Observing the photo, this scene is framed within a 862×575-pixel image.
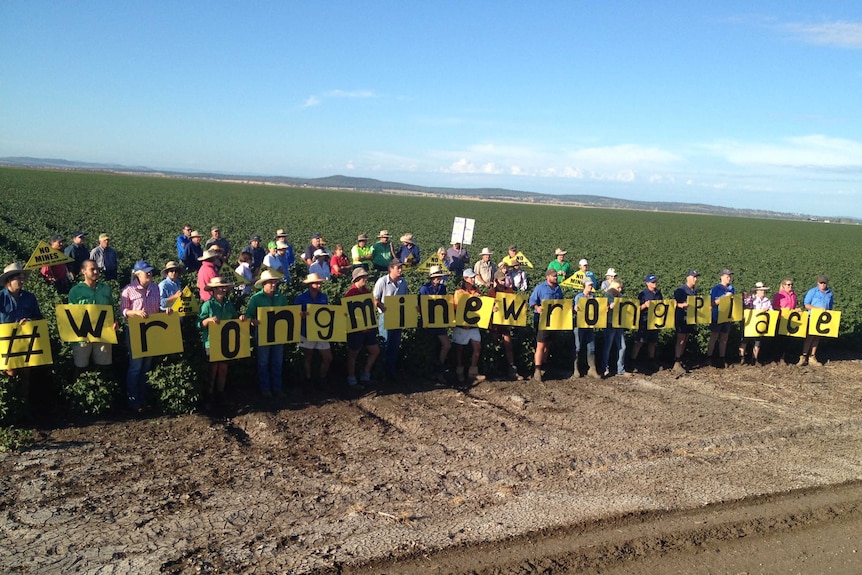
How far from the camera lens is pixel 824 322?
45.2 ft

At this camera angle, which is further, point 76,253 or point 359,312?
point 76,253

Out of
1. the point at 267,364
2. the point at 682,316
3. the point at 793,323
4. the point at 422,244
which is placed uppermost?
the point at 682,316

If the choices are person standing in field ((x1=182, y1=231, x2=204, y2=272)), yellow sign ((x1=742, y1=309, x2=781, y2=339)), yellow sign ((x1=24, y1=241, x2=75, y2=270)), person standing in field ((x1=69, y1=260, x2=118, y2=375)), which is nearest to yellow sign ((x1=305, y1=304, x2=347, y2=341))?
person standing in field ((x1=69, y1=260, x2=118, y2=375))

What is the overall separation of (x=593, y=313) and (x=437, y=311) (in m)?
2.87

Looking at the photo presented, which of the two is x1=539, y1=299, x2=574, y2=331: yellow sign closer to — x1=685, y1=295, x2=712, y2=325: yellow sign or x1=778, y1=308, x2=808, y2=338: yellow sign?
x1=685, y1=295, x2=712, y2=325: yellow sign

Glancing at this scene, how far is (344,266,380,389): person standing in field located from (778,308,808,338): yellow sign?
27.8ft

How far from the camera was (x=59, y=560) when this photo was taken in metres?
5.31

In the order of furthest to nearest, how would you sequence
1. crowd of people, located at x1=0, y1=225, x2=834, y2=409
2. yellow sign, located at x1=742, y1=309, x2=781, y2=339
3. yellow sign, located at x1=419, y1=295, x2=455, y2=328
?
yellow sign, located at x1=742, y1=309, x2=781, y2=339 → yellow sign, located at x1=419, y1=295, x2=455, y2=328 → crowd of people, located at x1=0, y1=225, x2=834, y2=409

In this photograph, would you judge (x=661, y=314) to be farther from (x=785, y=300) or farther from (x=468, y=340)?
(x=468, y=340)

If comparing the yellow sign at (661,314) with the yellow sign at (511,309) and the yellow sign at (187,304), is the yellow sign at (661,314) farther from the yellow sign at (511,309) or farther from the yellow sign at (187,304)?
the yellow sign at (187,304)

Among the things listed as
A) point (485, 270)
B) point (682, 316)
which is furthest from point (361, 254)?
point (682, 316)

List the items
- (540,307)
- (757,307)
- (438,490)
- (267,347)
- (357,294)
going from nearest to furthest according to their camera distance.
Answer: (438,490)
(267,347)
(357,294)
(540,307)
(757,307)

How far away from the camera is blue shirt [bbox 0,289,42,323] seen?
8.34 m

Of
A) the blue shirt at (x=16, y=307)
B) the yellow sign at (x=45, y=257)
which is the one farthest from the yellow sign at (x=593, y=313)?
the yellow sign at (x=45, y=257)
